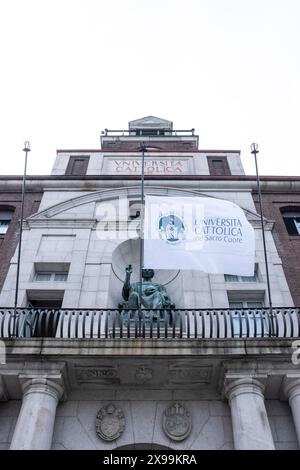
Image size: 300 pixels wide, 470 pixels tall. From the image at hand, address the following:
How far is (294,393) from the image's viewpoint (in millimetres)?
9617

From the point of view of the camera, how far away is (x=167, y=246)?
12.2 metres

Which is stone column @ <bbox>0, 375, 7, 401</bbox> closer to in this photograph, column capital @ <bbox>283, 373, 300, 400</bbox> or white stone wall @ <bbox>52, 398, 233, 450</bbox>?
white stone wall @ <bbox>52, 398, 233, 450</bbox>

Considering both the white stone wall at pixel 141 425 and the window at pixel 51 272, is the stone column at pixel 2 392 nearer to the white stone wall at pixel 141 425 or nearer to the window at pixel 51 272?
the white stone wall at pixel 141 425

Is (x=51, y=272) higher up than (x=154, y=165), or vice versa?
(x=154, y=165)

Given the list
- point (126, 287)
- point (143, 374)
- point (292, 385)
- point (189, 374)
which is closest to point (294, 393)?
point (292, 385)

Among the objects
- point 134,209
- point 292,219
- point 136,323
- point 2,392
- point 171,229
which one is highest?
point 134,209

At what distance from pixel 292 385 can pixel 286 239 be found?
21.3 feet

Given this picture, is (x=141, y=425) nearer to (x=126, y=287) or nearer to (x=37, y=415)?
(x=37, y=415)

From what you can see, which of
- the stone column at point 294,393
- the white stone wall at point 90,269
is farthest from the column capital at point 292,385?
the white stone wall at point 90,269

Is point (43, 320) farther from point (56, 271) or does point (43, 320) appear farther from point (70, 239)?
point (70, 239)

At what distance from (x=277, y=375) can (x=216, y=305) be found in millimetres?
3174

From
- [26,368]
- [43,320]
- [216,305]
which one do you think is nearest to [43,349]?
[26,368]

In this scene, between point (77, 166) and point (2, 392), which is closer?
point (2, 392)

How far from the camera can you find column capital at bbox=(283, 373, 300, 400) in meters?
9.62
